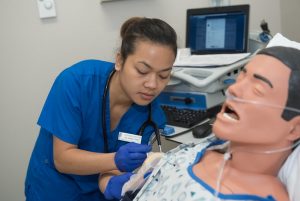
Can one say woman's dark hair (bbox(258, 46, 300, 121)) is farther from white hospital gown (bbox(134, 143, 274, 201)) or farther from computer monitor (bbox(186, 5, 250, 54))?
computer monitor (bbox(186, 5, 250, 54))

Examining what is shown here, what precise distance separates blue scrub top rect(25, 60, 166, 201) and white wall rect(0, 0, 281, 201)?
2.17ft

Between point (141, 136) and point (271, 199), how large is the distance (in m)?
0.65

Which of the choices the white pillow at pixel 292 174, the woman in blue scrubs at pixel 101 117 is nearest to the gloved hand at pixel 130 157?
the woman in blue scrubs at pixel 101 117

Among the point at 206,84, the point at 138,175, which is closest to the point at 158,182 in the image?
the point at 138,175

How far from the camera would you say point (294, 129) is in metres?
0.81

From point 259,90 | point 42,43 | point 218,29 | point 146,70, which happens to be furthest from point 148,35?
point 42,43

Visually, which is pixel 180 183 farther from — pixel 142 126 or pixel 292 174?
pixel 142 126

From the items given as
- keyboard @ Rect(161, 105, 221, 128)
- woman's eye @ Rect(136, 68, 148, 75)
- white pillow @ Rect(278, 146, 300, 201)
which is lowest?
keyboard @ Rect(161, 105, 221, 128)

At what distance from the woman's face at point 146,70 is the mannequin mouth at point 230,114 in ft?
1.10

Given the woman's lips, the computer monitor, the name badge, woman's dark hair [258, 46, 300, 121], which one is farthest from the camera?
the computer monitor

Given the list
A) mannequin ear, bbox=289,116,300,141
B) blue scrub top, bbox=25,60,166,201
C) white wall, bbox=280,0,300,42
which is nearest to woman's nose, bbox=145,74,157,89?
blue scrub top, bbox=25,60,166,201

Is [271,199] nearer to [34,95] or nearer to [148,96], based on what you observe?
[148,96]

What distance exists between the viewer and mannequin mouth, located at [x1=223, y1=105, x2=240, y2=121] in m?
0.81

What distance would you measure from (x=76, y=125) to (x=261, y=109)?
0.68 m
